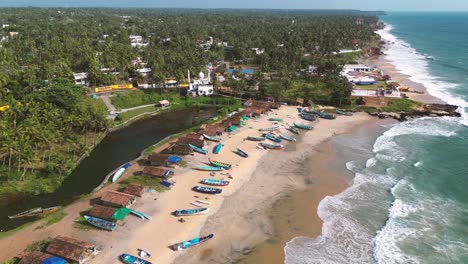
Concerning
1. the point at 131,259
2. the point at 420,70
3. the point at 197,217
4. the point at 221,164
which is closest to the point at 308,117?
the point at 221,164

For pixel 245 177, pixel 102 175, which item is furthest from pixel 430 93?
pixel 102 175

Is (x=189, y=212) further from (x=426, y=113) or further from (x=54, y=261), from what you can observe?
(x=426, y=113)

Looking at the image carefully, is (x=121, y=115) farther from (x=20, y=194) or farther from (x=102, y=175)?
(x=20, y=194)

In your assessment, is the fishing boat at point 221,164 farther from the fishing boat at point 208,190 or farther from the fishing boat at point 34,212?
the fishing boat at point 34,212

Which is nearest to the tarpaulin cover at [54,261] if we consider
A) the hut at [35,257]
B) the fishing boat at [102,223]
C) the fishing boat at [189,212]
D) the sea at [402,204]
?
the hut at [35,257]

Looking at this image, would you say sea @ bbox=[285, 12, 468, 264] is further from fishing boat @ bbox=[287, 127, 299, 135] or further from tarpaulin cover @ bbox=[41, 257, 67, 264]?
tarpaulin cover @ bbox=[41, 257, 67, 264]

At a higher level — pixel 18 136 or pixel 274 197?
pixel 18 136
